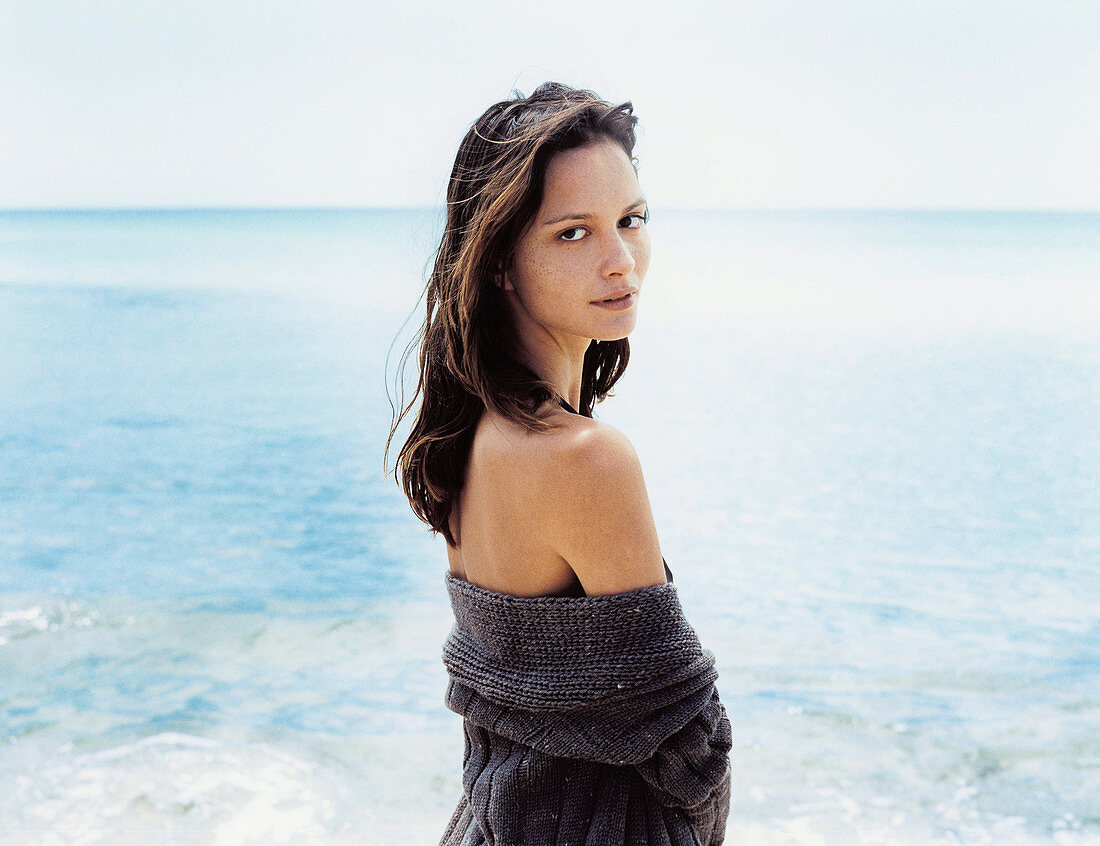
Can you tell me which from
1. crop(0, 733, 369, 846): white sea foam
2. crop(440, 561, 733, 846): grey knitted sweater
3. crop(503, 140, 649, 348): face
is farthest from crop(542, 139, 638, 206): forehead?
crop(0, 733, 369, 846): white sea foam

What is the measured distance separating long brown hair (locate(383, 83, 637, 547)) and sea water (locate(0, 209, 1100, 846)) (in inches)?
10.5

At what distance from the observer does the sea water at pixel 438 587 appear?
3641mm

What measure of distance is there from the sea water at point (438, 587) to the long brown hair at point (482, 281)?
27cm

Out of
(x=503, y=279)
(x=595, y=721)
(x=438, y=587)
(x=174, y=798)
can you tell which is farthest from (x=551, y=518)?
(x=438, y=587)

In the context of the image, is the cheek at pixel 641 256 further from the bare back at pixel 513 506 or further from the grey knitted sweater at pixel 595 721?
the grey knitted sweater at pixel 595 721

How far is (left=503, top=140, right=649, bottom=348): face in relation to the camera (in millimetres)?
1320

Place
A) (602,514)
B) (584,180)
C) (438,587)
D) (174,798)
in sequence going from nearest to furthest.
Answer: (602,514), (584,180), (174,798), (438,587)

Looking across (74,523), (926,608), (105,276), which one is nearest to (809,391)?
(926,608)

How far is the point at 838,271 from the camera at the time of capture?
32.1 metres

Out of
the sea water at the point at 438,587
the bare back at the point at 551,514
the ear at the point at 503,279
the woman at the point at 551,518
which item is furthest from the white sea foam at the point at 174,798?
the ear at the point at 503,279

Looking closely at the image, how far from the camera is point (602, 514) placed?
1213 mm

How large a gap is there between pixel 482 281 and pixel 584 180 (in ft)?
0.62

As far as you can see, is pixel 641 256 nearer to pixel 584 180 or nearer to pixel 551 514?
pixel 584 180

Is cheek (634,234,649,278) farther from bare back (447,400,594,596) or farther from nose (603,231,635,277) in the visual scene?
bare back (447,400,594,596)
